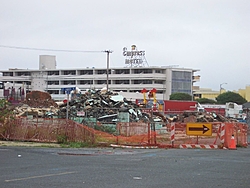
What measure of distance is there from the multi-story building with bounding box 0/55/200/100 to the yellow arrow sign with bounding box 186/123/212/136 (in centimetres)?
9392

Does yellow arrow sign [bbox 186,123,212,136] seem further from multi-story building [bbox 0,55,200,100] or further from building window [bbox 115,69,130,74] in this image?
building window [bbox 115,69,130,74]

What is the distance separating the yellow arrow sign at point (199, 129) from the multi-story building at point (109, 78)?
93.9m

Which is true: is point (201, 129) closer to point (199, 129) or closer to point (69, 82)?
point (199, 129)

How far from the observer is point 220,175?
13297 mm

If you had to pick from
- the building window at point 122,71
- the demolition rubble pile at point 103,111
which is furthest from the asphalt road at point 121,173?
the building window at point 122,71

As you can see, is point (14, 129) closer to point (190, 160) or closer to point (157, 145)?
point (157, 145)

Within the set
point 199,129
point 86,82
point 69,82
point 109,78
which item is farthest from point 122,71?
point 199,129

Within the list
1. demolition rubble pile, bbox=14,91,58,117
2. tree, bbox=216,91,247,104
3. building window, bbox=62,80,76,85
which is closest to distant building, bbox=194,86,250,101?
tree, bbox=216,91,247,104

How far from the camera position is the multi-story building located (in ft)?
406

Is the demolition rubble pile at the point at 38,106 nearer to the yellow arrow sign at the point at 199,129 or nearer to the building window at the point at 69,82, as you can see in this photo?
the yellow arrow sign at the point at 199,129

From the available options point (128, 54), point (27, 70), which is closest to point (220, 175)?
point (128, 54)

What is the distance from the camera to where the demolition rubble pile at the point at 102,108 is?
39.1m

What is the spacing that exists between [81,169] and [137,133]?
45.0ft

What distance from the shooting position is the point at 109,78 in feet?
416
